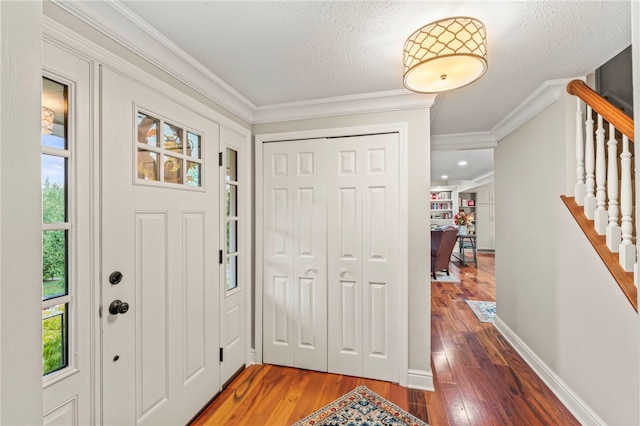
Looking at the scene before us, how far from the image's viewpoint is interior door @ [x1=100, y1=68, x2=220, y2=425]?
136 centimetres

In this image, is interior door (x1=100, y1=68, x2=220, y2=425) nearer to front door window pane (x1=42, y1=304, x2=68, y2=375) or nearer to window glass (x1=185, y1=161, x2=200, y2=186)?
window glass (x1=185, y1=161, x2=200, y2=186)

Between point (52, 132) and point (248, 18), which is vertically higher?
point (248, 18)

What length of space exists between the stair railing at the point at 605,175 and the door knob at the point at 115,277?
8.52ft

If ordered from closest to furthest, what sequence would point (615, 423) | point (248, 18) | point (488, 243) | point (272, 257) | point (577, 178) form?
point (248, 18)
point (615, 423)
point (577, 178)
point (272, 257)
point (488, 243)

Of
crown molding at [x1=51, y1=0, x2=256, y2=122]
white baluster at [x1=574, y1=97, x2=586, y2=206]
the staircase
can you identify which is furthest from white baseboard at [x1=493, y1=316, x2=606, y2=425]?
crown molding at [x1=51, y1=0, x2=256, y2=122]

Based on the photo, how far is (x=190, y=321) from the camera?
1.85 m

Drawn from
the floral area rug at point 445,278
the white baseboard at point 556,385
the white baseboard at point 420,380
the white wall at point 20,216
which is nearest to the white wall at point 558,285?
the white baseboard at point 556,385

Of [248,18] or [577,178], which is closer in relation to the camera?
[248,18]

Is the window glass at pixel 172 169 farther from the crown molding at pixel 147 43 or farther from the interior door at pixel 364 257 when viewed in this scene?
the interior door at pixel 364 257

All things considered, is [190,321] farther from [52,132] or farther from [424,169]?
[424,169]

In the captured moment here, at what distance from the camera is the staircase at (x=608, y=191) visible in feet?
5.01

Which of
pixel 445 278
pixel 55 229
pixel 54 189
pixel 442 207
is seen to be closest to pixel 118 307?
pixel 55 229

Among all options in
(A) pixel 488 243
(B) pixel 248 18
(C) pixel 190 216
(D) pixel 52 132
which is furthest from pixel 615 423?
(A) pixel 488 243

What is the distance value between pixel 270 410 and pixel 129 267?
136 centimetres
